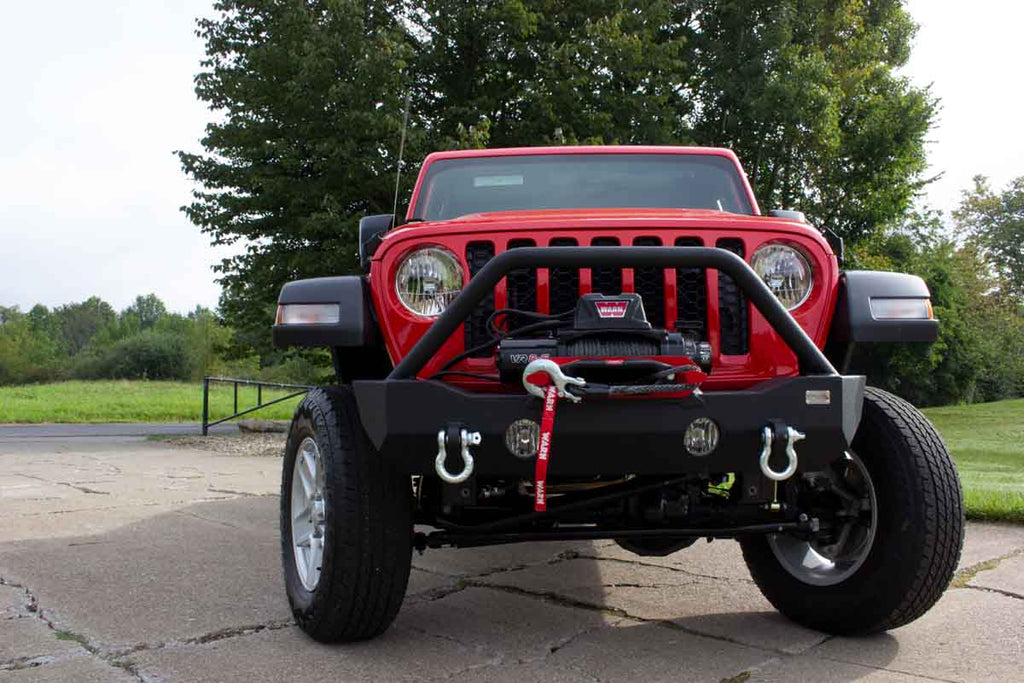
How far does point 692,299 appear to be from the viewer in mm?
3279

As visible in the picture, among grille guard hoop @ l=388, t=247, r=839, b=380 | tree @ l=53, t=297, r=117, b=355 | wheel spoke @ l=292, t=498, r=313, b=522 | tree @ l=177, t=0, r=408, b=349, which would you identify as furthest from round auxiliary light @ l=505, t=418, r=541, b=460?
tree @ l=53, t=297, r=117, b=355

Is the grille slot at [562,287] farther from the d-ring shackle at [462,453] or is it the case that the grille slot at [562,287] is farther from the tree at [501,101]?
the tree at [501,101]

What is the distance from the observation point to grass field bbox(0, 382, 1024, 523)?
6.91 metres

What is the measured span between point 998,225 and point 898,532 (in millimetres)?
55571

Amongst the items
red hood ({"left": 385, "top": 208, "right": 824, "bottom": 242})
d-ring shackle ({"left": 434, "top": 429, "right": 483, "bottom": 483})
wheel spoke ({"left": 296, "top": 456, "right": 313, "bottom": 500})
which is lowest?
wheel spoke ({"left": 296, "top": 456, "right": 313, "bottom": 500})

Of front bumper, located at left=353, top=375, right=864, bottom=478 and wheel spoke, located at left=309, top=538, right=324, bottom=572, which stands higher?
front bumper, located at left=353, top=375, right=864, bottom=478

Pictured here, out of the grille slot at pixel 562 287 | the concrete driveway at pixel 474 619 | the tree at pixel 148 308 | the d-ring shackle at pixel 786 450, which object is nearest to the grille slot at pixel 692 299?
the grille slot at pixel 562 287

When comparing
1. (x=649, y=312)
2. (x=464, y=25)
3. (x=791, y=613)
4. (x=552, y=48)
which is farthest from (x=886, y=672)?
(x=464, y=25)

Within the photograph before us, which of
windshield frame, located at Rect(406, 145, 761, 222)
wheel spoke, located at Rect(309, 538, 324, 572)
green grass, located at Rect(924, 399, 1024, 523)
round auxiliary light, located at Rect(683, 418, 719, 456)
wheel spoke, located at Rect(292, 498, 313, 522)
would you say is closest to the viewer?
round auxiliary light, located at Rect(683, 418, 719, 456)

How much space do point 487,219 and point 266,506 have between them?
4.09 meters

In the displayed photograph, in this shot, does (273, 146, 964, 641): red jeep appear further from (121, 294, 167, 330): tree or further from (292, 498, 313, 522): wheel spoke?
(121, 294, 167, 330): tree

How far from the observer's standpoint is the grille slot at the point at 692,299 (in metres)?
3.23

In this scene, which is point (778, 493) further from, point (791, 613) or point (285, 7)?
point (285, 7)

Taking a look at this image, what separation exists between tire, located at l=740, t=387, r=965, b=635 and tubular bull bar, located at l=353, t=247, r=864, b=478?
1.69 ft
